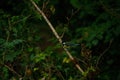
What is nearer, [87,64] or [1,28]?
[87,64]

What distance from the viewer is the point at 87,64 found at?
10.2ft

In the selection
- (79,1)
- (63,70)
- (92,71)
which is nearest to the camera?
(92,71)

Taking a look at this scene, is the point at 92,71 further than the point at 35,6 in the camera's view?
No

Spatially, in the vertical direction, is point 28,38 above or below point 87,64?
above

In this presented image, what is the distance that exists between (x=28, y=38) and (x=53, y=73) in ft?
1.50

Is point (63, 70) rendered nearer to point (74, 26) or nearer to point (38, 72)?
point (38, 72)

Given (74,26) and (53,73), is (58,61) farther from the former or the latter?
(74,26)

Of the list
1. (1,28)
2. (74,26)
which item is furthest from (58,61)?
(74,26)

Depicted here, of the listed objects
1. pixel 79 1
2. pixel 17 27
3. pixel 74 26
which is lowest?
pixel 74 26

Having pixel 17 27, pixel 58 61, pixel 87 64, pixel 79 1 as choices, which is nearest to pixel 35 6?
pixel 17 27

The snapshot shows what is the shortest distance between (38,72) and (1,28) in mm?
570

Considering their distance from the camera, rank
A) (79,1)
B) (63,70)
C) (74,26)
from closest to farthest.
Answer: (63,70) → (79,1) → (74,26)

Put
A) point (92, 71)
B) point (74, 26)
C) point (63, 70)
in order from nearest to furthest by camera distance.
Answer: point (92, 71) → point (63, 70) → point (74, 26)

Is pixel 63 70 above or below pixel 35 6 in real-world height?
below
